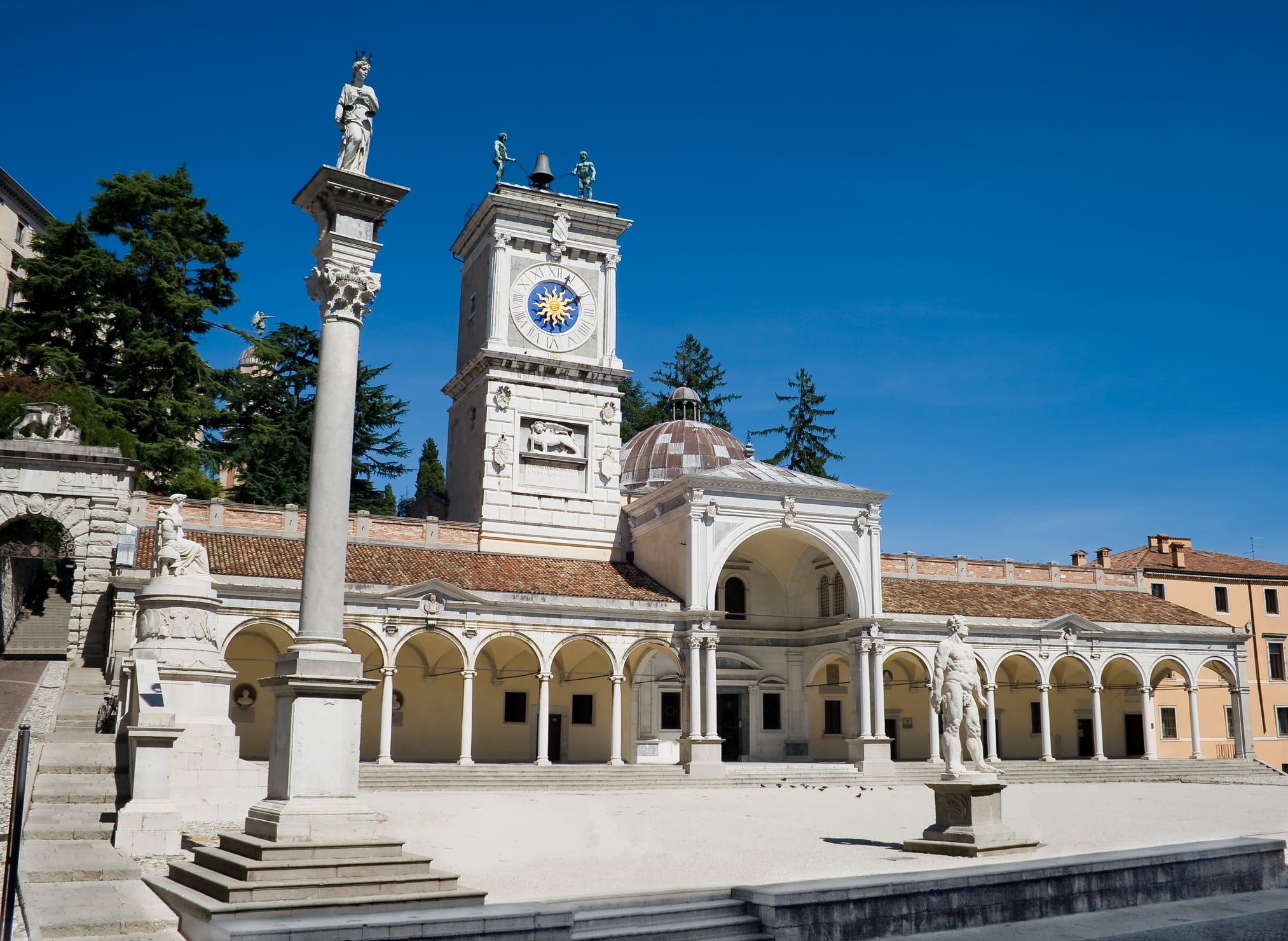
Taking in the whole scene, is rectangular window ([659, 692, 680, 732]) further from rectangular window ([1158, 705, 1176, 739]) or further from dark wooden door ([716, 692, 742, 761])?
rectangular window ([1158, 705, 1176, 739])

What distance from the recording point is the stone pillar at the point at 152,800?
1255 cm

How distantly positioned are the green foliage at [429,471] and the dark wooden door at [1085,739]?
118ft

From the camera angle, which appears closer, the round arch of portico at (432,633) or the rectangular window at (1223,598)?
the round arch of portico at (432,633)

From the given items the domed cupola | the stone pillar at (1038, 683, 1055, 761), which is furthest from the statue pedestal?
the domed cupola

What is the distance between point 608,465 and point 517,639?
8.33 m

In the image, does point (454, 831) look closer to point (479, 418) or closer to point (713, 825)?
point (713, 825)

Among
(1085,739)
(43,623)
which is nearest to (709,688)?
(1085,739)

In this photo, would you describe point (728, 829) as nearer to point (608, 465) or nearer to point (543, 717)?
point (543, 717)

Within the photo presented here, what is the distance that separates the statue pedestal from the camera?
14547mm

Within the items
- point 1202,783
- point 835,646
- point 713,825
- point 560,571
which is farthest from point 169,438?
point 1202,783

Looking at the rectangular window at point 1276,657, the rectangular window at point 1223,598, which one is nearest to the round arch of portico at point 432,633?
the rectangular window at point 1223,598

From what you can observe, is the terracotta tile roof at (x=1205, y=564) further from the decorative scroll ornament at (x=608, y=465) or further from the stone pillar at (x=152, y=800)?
the stone pillar at (x=152, y=800)

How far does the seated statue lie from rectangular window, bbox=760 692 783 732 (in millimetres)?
25026

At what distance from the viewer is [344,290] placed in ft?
37.5
